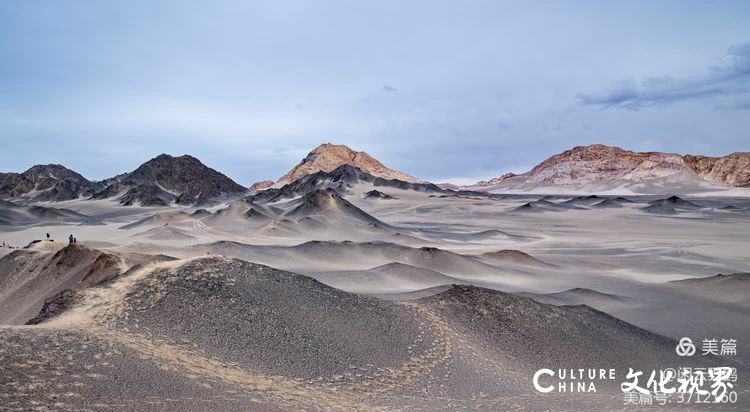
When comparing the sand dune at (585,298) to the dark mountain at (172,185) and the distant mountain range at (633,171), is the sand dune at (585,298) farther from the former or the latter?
the distant mountain range at (633,171)

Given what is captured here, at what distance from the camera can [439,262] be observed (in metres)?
34.8

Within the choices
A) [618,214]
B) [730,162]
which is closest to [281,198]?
[618,214]

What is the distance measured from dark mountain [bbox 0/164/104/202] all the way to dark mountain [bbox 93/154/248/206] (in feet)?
31.2

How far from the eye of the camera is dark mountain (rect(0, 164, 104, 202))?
474 ft

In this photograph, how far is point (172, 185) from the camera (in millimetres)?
152500

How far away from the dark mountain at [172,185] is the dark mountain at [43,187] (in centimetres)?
952

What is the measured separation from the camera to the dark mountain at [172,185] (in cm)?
13012

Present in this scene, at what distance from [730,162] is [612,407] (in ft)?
504

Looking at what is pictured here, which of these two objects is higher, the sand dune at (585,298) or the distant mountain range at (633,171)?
the distant mountain range at (633,171)

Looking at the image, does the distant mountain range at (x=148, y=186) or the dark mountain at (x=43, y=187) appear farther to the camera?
the dark mountain at (x=43, y=187)

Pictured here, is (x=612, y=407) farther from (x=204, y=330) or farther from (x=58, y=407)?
(x=58, y=407)

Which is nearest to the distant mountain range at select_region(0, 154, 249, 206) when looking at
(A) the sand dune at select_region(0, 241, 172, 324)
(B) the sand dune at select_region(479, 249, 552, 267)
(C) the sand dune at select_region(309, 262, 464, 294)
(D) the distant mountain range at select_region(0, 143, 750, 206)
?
(D) the distant mountain range at select_region(0, 143, 750, 206)

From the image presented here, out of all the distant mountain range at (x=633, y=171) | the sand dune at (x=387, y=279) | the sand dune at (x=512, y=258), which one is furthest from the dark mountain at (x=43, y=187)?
the sand dune at (x=387, y=279)

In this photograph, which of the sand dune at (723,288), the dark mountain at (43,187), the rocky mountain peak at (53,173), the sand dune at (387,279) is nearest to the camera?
the sand dune at (723,288)
